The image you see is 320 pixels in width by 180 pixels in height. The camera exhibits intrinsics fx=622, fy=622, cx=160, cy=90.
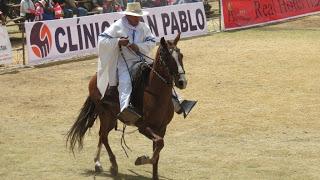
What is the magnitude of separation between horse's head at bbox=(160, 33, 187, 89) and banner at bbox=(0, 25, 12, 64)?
12.0 metres

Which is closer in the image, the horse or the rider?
the horse

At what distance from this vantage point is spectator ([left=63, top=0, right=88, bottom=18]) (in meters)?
26.7

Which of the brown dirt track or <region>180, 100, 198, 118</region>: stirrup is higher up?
<region>180, 100, 198, 118</region>: stirrup

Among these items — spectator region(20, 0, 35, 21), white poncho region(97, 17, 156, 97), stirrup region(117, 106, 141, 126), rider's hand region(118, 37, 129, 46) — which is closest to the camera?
stirrup region(117, 106, 141, 126)

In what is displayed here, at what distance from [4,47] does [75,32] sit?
254 cm

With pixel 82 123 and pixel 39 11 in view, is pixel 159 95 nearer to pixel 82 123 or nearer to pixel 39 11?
pixel 82 123

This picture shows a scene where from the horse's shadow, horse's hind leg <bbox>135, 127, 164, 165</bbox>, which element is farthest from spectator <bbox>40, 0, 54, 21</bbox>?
horse's hind leg <bbox>135, 127, 164, 165</bbox>

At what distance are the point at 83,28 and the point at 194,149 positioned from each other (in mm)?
11331

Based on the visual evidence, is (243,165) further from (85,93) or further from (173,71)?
(85,93)

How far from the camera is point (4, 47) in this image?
61.6 feet

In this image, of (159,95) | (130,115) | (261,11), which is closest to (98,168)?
(130,115)

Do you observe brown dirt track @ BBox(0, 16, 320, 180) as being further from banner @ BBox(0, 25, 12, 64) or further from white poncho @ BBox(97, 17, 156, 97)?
white poncho @ BBox(97, 17, 156, 97)

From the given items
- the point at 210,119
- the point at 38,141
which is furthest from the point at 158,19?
the point at 38,141

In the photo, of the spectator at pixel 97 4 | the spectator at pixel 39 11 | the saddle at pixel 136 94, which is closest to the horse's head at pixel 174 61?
the saddle at pixel 136 94
